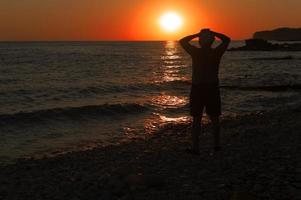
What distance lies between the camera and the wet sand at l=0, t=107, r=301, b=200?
289 inches

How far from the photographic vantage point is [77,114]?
1942 centimetres

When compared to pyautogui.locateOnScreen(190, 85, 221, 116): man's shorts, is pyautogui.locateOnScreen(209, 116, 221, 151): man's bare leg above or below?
below

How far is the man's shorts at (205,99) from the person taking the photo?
9055mm

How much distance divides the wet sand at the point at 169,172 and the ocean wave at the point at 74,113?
6.46 m

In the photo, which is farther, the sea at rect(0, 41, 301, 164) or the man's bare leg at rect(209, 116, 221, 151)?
the sea at rect(0, 41, 301, 164)

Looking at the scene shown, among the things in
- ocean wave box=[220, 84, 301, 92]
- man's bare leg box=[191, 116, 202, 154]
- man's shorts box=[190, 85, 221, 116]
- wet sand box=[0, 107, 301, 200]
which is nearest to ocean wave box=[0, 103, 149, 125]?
wet sand box=[0, 107, 301, 200]

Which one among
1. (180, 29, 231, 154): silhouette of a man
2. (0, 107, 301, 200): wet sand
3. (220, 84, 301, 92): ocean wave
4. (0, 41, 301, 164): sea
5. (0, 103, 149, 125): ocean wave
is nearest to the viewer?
(0, 107, 301, 200): wet sand

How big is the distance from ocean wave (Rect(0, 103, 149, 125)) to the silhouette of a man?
33.8 feet

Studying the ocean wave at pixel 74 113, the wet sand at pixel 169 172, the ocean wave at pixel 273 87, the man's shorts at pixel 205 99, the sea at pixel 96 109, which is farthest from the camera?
the ocean wave at pixel 273 87

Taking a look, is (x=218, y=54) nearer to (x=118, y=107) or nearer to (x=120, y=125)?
(x=120, y=125)

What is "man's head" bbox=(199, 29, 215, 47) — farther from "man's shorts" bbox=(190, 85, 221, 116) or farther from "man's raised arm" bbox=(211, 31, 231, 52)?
"man's shorts" bbox=(190, 85, 221, 116)

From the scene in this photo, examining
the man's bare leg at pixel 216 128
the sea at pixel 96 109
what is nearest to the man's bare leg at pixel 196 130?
the man's bare leg at pixel 216 128

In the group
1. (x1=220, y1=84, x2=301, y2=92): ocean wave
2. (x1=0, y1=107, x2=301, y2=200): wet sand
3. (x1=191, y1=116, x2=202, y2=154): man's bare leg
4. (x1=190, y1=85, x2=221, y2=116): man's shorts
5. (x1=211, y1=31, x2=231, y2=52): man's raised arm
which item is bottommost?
(x1=220, y1=84, x2=301, y2=92): ocean wave

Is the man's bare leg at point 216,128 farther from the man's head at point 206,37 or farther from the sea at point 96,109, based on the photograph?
the sea at point 96,109
